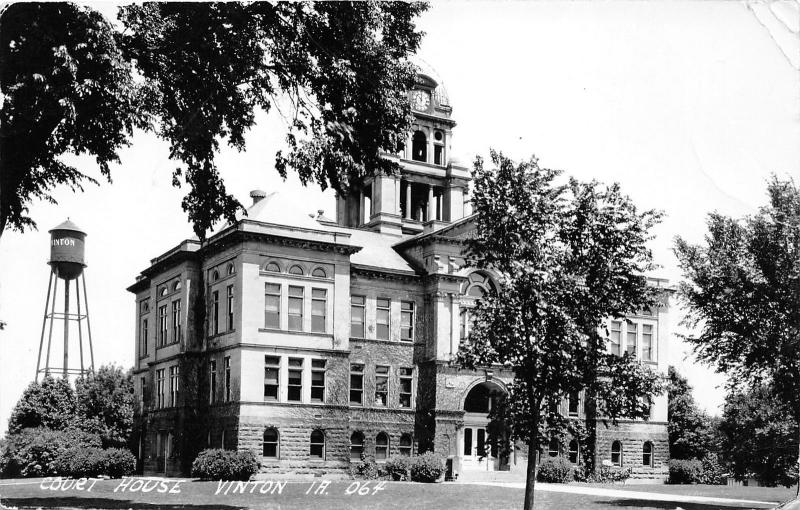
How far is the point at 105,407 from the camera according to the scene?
54.1 meters

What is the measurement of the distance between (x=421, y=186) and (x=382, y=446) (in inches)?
720

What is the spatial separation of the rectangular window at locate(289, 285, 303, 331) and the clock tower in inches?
435

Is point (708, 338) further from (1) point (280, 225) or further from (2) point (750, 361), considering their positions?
(1) point (280, 225)

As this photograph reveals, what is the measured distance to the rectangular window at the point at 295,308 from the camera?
42906 mm

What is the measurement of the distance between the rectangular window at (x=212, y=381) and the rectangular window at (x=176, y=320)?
283 cm

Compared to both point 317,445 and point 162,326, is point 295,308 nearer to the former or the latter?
point 317,445

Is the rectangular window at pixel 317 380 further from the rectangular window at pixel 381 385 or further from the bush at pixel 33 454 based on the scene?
the bush at pixel 33 454

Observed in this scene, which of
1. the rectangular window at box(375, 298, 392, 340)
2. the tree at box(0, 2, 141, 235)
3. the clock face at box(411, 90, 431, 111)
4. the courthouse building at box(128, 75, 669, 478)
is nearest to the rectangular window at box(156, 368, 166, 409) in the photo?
the courthouse building at box(128, 75, 669, 478)

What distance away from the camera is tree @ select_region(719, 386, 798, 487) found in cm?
3128

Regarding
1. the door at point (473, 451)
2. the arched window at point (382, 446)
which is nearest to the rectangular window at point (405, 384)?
the arched window at point (382, 446)

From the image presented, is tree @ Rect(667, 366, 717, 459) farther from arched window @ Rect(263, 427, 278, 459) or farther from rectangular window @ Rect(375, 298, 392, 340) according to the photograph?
arched window @ Rect(263, 427, 278, 459)

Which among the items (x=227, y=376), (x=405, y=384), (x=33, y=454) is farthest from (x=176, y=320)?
(x=405, y=384)

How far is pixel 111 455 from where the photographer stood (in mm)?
36938

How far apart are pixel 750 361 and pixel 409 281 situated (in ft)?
73.1
